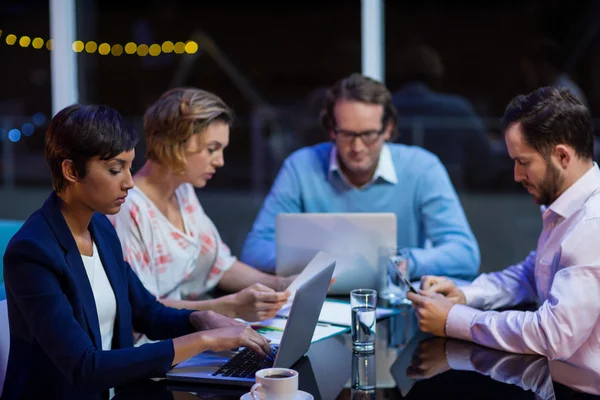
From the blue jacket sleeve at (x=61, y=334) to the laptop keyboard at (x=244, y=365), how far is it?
5.5 inches

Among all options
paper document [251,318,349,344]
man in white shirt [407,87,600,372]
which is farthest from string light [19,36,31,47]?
man in white shirt [407,87,600,372]

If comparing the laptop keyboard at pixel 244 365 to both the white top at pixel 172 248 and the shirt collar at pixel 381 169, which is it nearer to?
the white top at pixel 172 248

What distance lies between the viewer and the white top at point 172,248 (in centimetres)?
210

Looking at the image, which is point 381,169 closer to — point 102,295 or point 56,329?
point 102,295

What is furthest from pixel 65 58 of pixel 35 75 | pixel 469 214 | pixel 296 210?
pixel 35 75

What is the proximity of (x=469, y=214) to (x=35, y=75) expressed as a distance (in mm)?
4848

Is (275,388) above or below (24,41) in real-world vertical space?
below

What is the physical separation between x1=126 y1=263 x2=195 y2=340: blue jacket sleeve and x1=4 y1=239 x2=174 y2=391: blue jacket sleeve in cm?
35

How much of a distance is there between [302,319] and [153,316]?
0.49 metres

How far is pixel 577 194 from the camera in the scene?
1.80m

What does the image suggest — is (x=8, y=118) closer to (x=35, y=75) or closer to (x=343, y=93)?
(x=35, y=75)

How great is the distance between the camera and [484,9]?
2592cm

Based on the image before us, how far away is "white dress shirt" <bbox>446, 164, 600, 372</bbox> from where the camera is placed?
163cm

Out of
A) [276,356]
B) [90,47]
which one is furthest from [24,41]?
[276,356]
